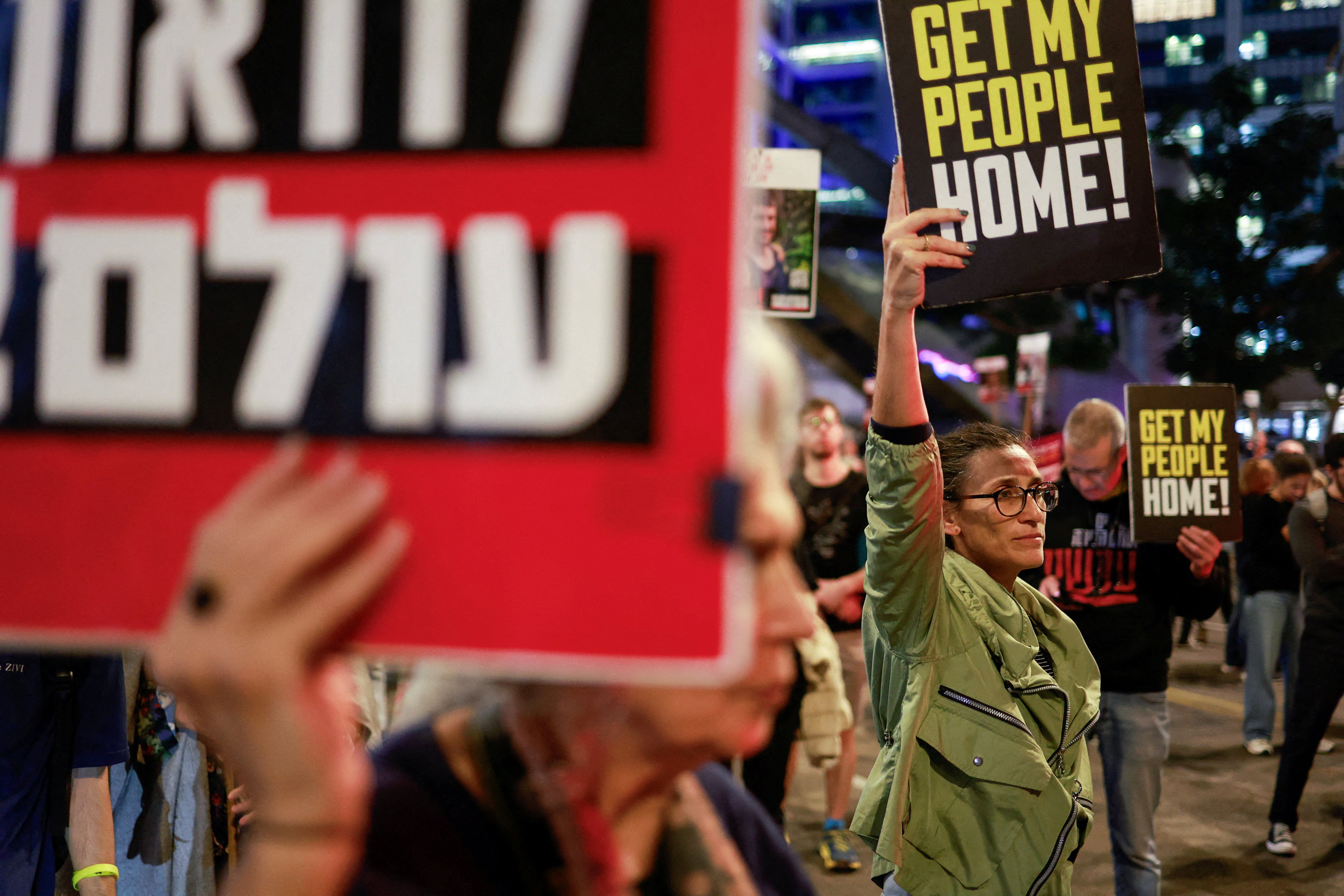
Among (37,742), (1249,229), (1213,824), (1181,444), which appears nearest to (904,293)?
(37,742)

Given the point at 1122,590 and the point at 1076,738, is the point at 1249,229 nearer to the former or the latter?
the point at 1122,590

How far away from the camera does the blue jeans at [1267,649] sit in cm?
830

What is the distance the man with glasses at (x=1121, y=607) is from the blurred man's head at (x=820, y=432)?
1.82 m

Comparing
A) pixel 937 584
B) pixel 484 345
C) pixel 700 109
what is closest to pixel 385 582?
pixel 484 345

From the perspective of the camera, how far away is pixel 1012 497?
2.96 meters

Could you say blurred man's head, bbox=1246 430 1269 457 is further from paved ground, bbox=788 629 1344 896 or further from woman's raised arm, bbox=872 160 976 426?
woman's raised arm, bbox=872 160 976 426

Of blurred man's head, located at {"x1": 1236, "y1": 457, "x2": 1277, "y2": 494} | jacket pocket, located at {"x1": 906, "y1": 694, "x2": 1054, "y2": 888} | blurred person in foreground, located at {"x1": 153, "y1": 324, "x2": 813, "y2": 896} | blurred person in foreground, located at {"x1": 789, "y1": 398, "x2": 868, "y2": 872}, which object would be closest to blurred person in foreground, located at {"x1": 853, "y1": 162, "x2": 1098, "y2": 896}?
jacket pocket, located at {"x1": 906, "y1": 694, "x2": 1054, "y2": 888}

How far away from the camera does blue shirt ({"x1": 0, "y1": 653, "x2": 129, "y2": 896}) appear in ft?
8.70

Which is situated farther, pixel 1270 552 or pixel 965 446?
pixel 1270 552

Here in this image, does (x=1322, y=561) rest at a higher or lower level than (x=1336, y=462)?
lower

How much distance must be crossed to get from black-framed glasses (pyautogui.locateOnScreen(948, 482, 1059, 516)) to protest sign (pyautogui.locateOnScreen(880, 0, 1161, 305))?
0.73 metres

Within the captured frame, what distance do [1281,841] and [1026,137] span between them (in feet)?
17.8

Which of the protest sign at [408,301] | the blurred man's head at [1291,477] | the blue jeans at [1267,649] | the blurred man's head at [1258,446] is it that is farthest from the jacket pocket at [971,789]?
the blurred man's head at [1258,446]

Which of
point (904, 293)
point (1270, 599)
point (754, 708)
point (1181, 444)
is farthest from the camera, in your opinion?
point (1270, 599)
